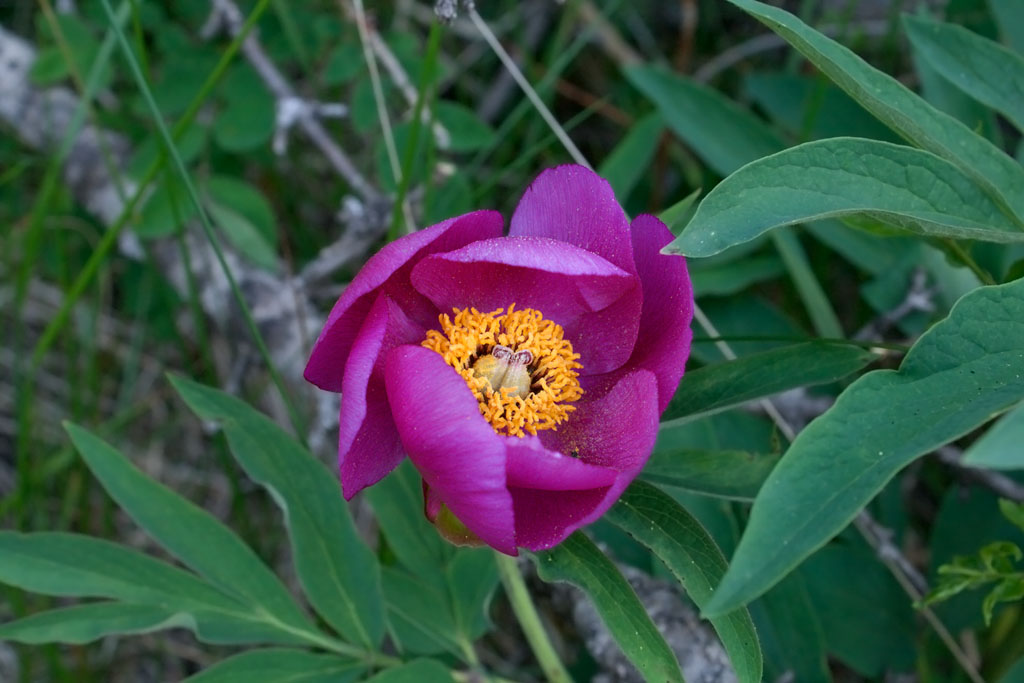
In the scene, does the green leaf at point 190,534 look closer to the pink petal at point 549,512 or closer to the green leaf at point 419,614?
the green leaf at point 419,614

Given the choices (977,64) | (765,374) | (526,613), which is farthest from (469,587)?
(977,64)

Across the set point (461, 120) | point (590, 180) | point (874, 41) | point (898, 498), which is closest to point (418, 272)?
point (590, 180)

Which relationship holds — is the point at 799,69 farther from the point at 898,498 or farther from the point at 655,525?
the point at 655,525

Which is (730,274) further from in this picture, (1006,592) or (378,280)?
(378,280)

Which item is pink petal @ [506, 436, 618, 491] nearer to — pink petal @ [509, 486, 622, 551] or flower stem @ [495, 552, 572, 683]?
pink petal @ [509, 486, 622, 551]

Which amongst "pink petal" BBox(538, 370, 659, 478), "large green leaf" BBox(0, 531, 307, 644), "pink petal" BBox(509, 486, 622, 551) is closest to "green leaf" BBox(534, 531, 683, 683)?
"pink petal" BBox(509, 486, 622, 551)

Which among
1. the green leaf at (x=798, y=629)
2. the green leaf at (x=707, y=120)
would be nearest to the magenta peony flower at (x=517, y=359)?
the green leaf at (x=798, y=629)
